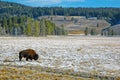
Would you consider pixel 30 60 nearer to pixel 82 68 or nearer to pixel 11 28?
pixel 82 68

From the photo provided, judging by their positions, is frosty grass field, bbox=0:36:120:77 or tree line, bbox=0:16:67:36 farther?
tree line, bbox=0:16:67:36

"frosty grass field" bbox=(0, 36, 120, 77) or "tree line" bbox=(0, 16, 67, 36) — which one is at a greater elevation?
"frosty grass field" bbox=(0, 36, 120, 77)

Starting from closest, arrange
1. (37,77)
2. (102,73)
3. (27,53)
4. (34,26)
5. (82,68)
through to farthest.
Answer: (37,77) < (102,73) < (82,68) < (27,53) < (34,26)

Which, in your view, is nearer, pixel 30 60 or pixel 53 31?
pixel 30 60

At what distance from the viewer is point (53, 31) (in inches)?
7589

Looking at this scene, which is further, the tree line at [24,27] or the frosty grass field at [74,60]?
the tree line at [24,27]

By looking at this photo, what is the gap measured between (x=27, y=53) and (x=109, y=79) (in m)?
11.7

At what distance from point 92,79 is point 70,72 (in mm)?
2874

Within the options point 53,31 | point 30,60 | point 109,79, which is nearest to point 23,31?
point 53,31

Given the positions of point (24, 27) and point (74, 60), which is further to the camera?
A: point (24, 27)

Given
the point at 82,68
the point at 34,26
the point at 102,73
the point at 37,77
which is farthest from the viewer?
the point at 34,26

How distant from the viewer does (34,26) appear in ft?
530

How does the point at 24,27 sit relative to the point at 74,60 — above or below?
below

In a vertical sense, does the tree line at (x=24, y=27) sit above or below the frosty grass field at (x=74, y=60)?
below
